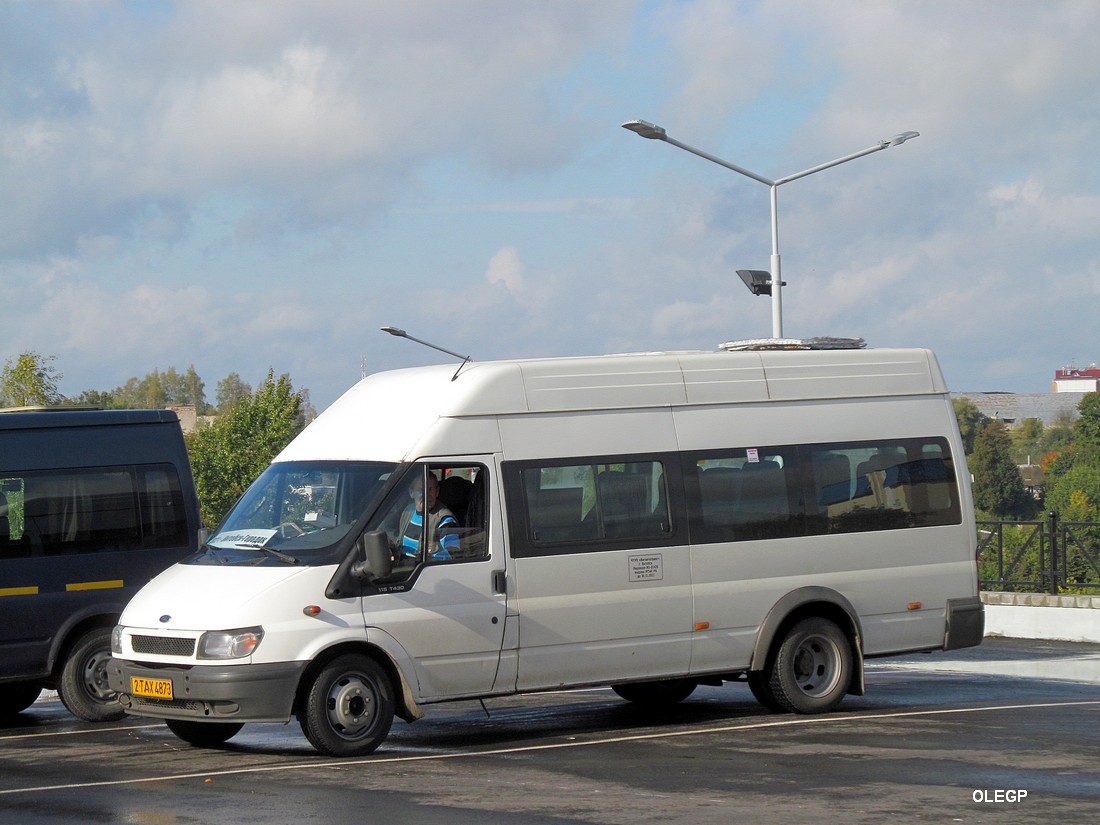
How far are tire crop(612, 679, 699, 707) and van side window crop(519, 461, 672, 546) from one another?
7.13ft

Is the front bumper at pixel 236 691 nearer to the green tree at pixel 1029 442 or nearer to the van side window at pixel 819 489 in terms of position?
the van side window at pixel 819 489

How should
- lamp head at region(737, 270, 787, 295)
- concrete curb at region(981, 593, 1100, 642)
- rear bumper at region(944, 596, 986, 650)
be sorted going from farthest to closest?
1. lamp head at region(737, 270, 787, 295)
2. concrete curb at region(981, 593, 1100, 642)
3. rear bumper at region(944, 596, 986, 650)

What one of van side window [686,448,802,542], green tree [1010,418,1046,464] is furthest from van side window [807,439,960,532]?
green tree [1010,418,1046,464]

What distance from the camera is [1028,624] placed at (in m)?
21.8

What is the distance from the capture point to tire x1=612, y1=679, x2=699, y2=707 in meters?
13.8

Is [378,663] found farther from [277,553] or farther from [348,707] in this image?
[277,553]

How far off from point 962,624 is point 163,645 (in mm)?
6538

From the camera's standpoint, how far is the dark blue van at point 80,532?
12.7 metres

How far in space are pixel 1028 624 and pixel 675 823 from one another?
48.4 feet

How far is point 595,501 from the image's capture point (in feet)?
39.3

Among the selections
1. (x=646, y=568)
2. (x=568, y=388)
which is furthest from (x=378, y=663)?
(x=568, y=388)

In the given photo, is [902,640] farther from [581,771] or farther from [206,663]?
[206,663]

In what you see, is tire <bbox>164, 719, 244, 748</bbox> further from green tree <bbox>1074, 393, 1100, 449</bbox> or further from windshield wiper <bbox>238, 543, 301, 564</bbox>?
green tree <bbox>1074, 393, 1100, 449</bbox>

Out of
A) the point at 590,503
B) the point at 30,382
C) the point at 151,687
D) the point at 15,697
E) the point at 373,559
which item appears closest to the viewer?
the point at 373,559
